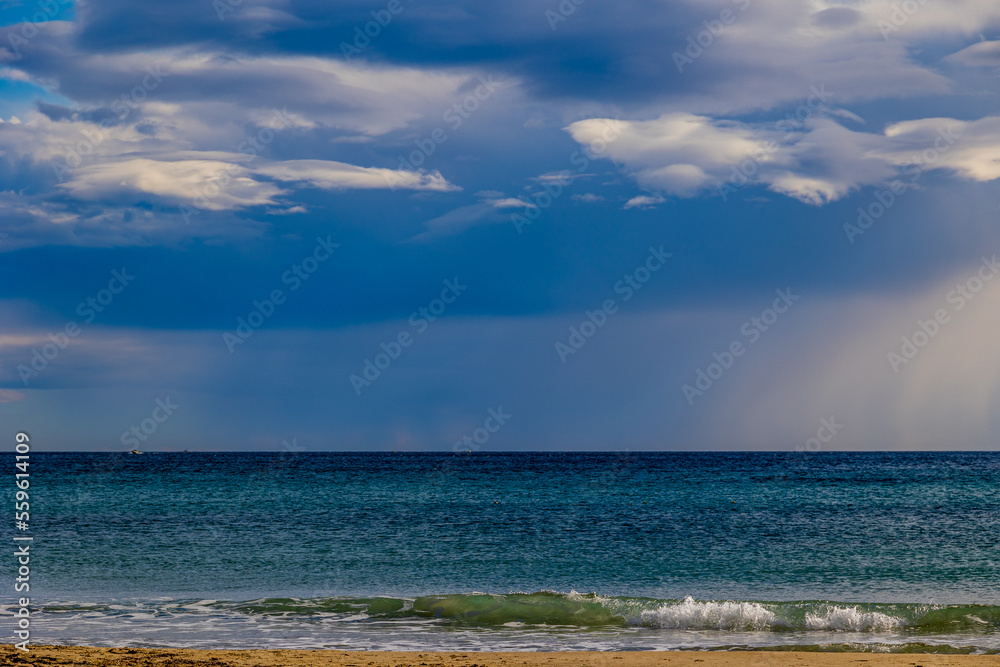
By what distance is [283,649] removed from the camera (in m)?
15.8

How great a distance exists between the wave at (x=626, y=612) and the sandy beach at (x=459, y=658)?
2.74m

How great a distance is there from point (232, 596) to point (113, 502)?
3387 centimetres

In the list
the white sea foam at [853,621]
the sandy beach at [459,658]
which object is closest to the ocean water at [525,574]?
the white sea foam at [853,621]

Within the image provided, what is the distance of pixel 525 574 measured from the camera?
83.3ft

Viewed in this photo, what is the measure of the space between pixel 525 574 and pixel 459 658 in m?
10.7

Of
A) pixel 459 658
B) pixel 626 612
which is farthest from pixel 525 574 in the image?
pixel 459 658

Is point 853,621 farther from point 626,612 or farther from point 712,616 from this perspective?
point 626,612

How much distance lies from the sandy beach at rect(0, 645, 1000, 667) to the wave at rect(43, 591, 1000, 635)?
274 centimetres

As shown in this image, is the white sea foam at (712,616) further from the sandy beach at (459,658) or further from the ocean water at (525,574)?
the sandy beach at (459,658)

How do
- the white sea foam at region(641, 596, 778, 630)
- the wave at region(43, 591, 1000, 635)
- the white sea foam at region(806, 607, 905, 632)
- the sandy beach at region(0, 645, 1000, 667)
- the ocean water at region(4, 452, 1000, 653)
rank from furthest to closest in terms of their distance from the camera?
the white sea foam at region(641, 596, 778, 630), the wave at region(43, 591, 1000, 635), the white sea foam at region(806, 607, 905, 632), the ocean water at region(4, 452, 1000, 653), the sandy beach at region(0, 645, 1000, 667)

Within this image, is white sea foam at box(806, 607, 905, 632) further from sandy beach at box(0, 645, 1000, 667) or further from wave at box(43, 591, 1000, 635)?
sandy beach at box(0, 645, 1000, 667)

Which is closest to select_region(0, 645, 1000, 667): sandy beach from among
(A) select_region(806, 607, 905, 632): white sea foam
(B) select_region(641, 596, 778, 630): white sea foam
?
(A) select_region(806, 607, 905, 632): white sea foam

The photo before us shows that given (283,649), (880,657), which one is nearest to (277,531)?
(283,649)

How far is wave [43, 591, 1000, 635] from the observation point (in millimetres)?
18328
